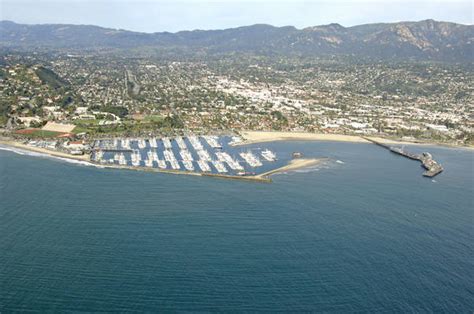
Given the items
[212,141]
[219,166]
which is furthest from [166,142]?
[219,166]

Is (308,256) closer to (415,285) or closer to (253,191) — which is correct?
(415,285)

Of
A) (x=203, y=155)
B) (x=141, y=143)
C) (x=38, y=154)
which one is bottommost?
(x=38, y=154)

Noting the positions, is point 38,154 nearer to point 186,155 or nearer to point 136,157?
point 136,157

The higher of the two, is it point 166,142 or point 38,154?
point 166,142

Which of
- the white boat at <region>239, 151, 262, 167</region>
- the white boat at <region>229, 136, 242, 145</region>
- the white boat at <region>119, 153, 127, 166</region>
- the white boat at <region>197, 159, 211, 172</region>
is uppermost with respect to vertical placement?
the white boat at <region>239, 151, 262, 167</region>

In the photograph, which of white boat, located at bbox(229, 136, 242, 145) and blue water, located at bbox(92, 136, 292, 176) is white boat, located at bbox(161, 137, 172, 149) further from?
white boat, located at bbox(229, 136, 242, 145)

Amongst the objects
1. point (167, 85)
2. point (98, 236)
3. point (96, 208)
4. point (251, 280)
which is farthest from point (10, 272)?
point (167, 85)

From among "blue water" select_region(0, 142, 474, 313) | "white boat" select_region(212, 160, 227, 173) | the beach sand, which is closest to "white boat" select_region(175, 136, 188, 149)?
"white boat" select_region(212, 160, 227, 173)

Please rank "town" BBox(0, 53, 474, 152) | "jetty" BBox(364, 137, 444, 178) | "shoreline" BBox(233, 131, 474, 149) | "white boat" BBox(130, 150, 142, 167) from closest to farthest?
"white boat" BBox(130, 150, 142, 167) < "jetty" BBox(364, 137, 444, 178) < "shoreline" BBox(233, 131, 474, 149) < "town" BBox(0, 53, 474, 152)
